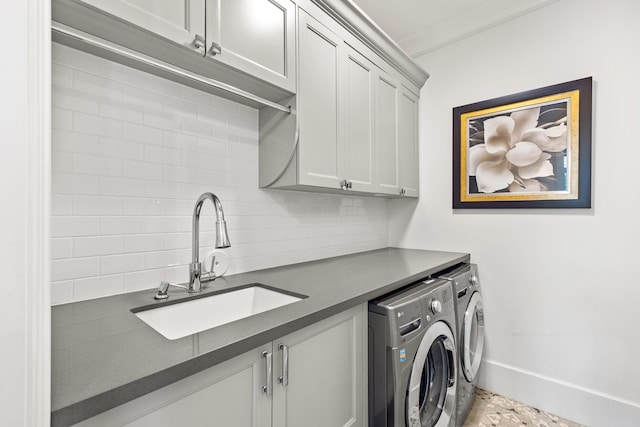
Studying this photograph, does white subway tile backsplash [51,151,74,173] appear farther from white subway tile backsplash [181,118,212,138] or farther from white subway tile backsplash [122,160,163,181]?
white subway tile backsplash [181,118,212,138]

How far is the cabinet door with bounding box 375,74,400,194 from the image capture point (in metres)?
2.08

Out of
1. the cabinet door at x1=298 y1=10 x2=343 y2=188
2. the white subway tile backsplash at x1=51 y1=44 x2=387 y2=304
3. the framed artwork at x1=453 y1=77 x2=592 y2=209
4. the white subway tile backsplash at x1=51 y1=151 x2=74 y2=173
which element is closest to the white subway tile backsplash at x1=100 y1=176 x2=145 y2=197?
the white subway tile backsplash at x1=51 y1=44 x2=387 y2=304

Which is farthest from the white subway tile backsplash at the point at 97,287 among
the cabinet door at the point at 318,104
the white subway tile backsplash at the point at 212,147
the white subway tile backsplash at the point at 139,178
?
the cabinet door at the point at 318,104

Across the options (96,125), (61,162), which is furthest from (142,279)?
(96,125)

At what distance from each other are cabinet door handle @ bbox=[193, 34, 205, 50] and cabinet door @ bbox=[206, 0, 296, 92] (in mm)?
23

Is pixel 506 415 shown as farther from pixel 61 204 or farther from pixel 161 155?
pixel 61 204

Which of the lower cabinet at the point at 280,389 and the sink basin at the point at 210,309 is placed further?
the sink basin at the point at 210,309

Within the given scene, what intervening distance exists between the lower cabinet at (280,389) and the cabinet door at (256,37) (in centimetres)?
108

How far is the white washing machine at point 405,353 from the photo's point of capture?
1.17 m

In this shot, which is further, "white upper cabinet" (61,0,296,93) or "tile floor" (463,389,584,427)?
"tile floor" (463,389,584,427)

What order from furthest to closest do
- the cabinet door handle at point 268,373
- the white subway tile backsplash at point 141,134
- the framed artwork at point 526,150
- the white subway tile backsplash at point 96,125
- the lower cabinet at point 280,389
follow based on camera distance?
the framed artwork at point 526,150 → the white subway tile backsplash at point 141,134 → the white subway tile backsplash at point 96,125 → the cabinet door handle at point 268,373 → the lower cabinet at point 280,389

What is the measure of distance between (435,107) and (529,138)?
73cm

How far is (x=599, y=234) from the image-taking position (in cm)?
181

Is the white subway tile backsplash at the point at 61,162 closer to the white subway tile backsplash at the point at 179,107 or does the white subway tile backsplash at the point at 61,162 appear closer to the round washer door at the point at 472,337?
the white subway tile backsplash at the point at 179,107
